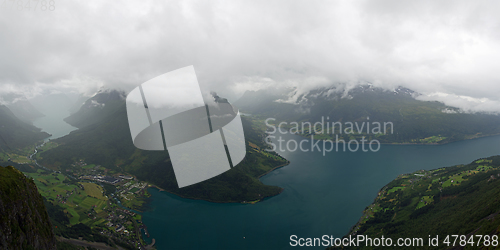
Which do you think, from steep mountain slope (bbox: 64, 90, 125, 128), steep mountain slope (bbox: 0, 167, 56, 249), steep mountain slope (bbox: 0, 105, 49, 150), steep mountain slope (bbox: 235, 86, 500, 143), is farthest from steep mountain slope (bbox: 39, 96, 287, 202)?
steep mountain slope (bbox: 235, 86, 500, 143)

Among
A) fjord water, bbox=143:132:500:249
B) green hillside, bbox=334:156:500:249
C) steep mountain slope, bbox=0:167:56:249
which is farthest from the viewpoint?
fjord water, bbox=143:132:500:249

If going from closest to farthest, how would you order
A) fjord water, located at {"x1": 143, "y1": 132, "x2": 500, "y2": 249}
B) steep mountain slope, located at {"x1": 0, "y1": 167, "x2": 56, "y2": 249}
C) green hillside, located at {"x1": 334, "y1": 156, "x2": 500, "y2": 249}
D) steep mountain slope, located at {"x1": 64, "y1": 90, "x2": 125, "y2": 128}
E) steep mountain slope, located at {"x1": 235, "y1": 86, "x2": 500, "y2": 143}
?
steep mountain slope, located at {"x1": 0, "y1": 167, "x2": 56, "y2": 249} < green hillside, located at {"x1": 334, "y1": 156, "x2": 500, "y2": 249} < fjord water, located at {"x1": 143, "y1": 132, "x2": 500, "y2": 249} < steep mountain slope, located at {"x1": 64, "y1": 90, "x2": 125, "y2": 128} < steep mountain slope, located at {"x1": 235, "y1": 86, "x2": 500, "y2": 143}

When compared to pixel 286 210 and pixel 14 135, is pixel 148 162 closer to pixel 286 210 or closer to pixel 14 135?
pixel 286 210

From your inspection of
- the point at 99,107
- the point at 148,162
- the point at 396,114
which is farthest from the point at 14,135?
the point at 396,114

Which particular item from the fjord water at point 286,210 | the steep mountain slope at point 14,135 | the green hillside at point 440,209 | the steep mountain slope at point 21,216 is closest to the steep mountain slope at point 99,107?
the steep mountain slope at point 14,135

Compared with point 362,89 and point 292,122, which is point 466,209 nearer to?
point 292,122

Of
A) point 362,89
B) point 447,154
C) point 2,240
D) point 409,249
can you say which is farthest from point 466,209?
point 362,89

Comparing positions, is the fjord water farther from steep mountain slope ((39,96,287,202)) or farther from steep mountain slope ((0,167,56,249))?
steep mountain slope ((0,167,56,249))
